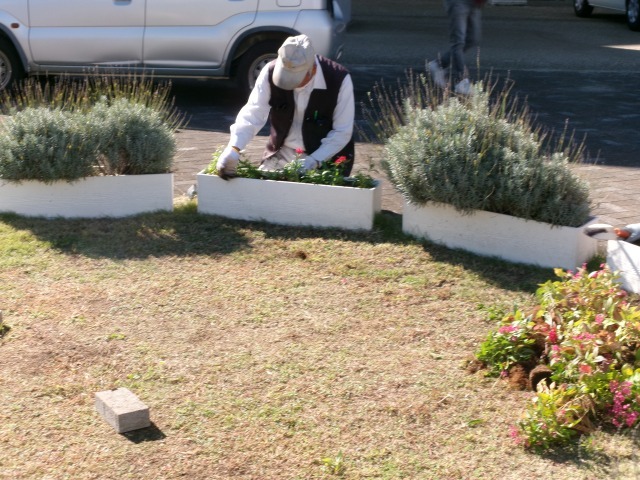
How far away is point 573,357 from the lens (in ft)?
14.8

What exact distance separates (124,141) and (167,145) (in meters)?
0.33

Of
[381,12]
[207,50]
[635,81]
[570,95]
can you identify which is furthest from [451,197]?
[381,12]

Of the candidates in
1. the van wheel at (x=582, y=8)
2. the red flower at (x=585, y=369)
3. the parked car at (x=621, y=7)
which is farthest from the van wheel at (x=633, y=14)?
the red flower at (x=585, y=369)

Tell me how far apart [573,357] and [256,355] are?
159 centimetres

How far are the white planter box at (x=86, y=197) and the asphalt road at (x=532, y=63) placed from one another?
2832mm

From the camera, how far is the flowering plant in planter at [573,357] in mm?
4266

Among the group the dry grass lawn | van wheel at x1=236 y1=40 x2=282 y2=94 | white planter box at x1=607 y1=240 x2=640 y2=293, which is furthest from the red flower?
van wheel at x1=236 y1=40 x2=282 y2=94

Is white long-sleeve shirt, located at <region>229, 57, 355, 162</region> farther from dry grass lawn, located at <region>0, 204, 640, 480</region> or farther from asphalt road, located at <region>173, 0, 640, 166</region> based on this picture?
asphalt road, located at <region>173, 0, 640, 166</region>

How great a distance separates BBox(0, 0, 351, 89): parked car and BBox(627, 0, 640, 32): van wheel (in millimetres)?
10258

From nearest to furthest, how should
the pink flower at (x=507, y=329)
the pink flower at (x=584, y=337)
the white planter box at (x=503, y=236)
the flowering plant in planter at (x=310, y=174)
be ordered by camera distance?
the pink flower at (x=584, y=337), the pink flower at (x=507, y=329), the white planter box at (x=503, y=236), the flowering plant in planter at (x=310, y=174)

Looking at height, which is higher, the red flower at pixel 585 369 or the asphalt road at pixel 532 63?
the asphalt road at pixel 532 63

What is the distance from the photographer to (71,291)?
19.5 feet

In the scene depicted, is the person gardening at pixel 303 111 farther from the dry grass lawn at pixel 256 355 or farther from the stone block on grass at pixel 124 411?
the stone block on grass at pixel 124 411

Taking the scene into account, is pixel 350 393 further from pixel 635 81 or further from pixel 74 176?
pixel 635 81
